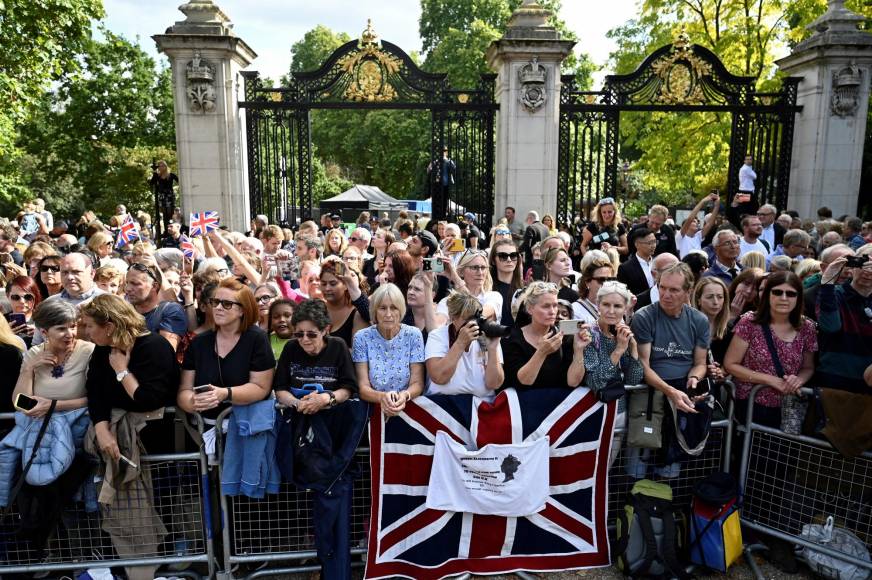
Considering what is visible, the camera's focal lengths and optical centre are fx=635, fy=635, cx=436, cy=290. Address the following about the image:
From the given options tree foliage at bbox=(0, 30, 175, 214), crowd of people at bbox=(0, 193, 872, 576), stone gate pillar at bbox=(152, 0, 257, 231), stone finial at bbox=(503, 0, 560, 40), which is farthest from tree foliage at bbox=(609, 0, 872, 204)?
tree foliage at bbox=(0, 30, 175, 214)

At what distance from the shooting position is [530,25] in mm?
12648

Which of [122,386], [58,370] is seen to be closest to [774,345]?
[122,386]

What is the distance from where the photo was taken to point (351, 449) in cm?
408

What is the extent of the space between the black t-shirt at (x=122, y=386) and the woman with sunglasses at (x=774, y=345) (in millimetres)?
3928

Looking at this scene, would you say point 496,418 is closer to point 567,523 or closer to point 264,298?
point 567,523

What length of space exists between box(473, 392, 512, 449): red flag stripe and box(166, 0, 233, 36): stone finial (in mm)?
10685

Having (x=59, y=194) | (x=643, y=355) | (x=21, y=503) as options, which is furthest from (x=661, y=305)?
(x=59, y=194)

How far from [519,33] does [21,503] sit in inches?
453

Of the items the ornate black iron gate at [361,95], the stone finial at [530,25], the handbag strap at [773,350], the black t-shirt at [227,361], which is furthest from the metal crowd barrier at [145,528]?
the stone finial at [530,25]

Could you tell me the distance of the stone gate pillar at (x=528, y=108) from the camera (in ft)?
41.0

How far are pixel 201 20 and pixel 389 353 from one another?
10592 millimetres

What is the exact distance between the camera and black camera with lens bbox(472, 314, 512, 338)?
3984 millimetres

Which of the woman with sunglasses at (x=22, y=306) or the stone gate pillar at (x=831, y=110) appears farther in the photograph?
the stone gate pillar at (x=831, y=110)

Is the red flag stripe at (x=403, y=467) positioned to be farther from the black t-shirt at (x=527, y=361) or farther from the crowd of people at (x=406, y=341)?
the black t-shirt at (x=527, y=361)
